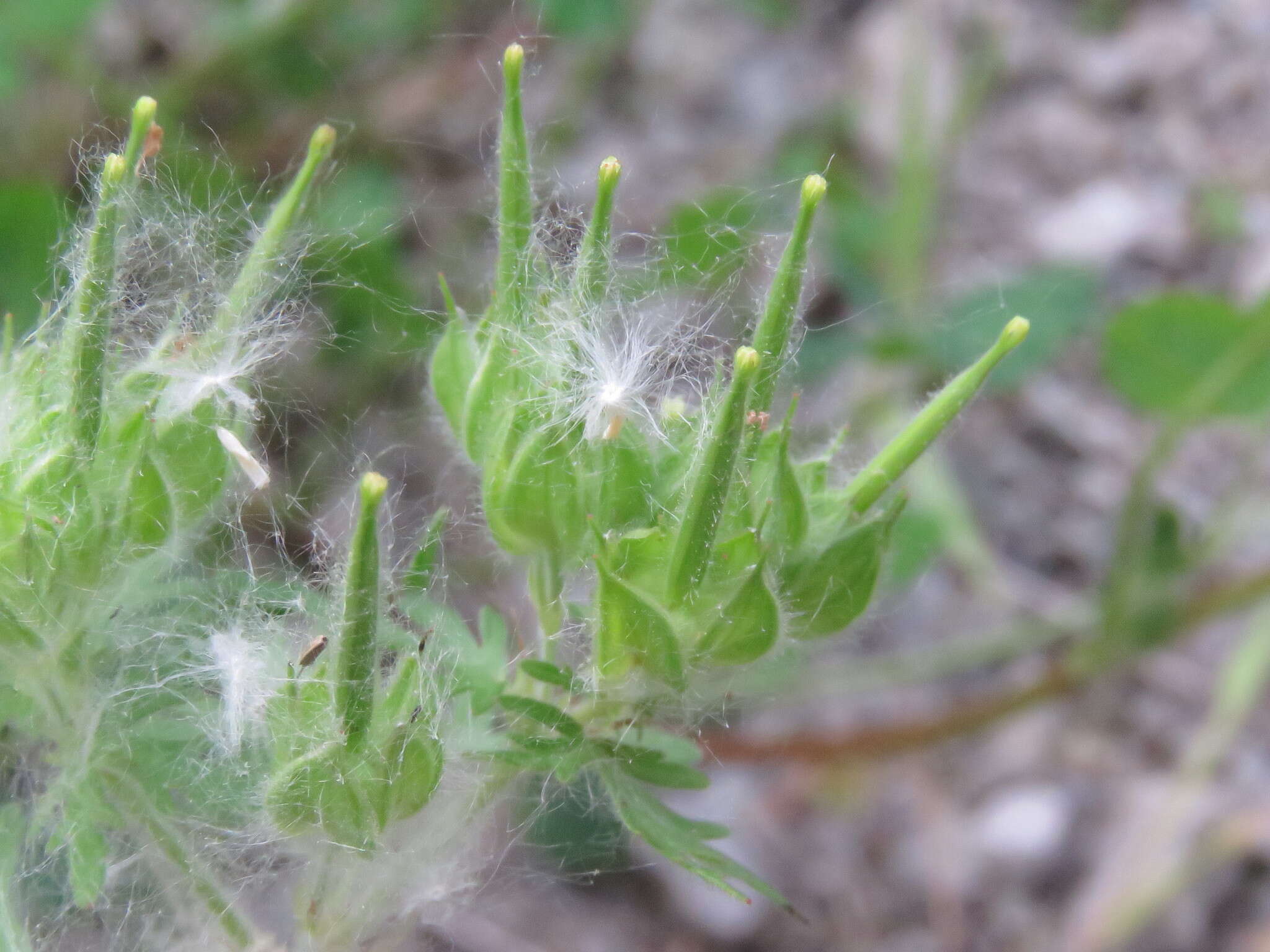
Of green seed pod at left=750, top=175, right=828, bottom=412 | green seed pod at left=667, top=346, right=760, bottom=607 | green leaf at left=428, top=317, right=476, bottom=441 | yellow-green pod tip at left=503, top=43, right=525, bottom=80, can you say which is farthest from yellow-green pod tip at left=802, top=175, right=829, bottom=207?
green leaf at left=428, top=317, right=476, bottom=441

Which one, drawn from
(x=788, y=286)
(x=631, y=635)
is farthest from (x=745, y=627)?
(x=788, y=286)

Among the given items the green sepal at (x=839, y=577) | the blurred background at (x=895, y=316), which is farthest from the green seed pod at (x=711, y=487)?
the blurred background at (x=895, y=316)

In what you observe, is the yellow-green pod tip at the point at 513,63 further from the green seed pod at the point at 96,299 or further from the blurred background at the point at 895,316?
the blurred background at the point at 895,316

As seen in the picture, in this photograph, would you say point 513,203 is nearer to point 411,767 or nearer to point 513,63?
point 513,63

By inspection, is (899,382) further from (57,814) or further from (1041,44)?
(57,814)

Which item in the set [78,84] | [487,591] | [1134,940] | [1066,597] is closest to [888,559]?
[487,591]
